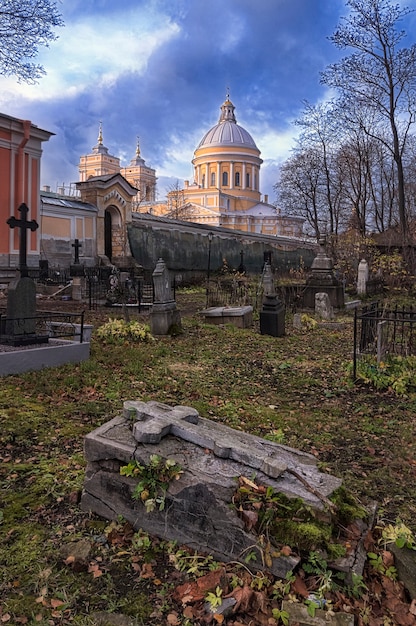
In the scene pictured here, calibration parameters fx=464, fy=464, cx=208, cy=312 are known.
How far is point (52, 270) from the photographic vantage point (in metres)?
20.8

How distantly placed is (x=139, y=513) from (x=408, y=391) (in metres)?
4.63

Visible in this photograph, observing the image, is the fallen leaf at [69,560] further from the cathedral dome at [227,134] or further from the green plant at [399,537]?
the cathedral dome at [227,134]

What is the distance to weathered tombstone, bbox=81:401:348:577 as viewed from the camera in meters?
2.55

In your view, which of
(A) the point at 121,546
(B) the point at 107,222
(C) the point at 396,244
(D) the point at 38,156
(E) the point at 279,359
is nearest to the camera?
(A) the point at 121,546

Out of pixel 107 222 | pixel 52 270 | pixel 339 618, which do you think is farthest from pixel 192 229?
pixel 339 618

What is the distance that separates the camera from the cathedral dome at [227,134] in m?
62.8

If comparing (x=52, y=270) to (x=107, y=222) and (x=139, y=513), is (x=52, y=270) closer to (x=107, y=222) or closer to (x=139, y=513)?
(x=107, y=222)

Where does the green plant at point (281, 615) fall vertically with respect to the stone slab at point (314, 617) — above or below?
below

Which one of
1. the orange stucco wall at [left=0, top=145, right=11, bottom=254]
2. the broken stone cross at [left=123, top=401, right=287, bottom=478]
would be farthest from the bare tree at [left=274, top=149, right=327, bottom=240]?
the broken stone cross at [left=123, top=401, right=287, bottom=478]

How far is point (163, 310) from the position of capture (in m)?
10.4

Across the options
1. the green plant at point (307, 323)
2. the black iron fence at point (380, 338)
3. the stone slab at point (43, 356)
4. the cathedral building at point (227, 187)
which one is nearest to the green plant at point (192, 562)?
the stone slab at point (43, 356)

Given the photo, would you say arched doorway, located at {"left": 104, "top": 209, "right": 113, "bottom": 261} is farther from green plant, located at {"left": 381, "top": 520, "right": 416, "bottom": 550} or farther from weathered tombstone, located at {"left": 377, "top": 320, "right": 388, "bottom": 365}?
green plant, located at {"left": 381, "top": 520, "right": 416, "bottom": 550}

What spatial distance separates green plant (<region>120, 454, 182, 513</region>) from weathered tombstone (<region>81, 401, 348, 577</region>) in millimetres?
26

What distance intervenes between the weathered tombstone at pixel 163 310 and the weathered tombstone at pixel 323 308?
211 inches
